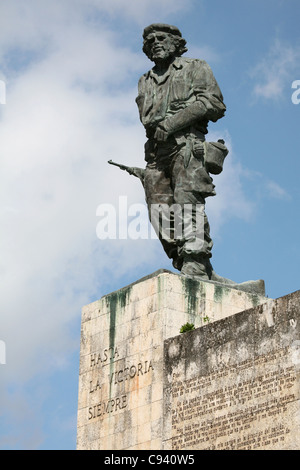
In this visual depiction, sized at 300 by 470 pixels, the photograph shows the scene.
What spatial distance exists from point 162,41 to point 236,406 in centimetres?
784

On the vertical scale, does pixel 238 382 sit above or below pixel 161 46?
below

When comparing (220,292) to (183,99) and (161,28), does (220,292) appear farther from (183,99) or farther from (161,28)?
(161,28)

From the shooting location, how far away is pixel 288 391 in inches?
644

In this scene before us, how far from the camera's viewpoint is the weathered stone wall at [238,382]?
54.0 ft

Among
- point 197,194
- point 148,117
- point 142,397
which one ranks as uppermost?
point 148,117

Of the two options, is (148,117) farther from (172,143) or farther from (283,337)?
(283,337)

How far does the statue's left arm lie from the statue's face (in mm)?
587

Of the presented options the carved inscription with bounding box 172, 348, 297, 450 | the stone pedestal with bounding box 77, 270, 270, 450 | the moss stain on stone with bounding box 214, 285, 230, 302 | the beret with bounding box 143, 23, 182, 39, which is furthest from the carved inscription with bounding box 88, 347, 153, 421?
the beret with bounding box 143, 23, 182, 39

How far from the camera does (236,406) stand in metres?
17.2

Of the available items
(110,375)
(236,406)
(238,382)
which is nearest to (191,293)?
(110,375)

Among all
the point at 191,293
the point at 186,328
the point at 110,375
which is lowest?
the point at 110,375

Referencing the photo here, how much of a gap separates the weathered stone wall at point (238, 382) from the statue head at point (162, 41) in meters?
5.92
